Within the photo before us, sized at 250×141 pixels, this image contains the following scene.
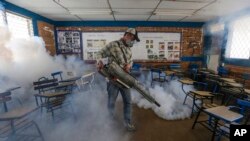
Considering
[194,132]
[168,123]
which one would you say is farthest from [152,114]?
[194,132]

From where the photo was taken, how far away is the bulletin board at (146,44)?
6.66 meters

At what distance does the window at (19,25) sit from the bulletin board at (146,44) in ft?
7.35

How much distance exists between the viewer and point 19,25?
4.25 meters

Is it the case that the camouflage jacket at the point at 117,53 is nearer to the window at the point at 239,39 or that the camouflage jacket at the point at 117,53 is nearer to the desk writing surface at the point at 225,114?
the desk writing surface at the point at 225,114

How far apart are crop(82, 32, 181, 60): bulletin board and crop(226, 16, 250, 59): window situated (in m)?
1.96

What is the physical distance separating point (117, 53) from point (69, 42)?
183 inches

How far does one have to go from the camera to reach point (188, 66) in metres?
7.02

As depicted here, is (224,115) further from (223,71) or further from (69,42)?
(69,42)

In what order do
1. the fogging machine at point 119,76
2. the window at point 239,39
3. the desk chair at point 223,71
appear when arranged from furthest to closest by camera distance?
the desk chair at point 223,71, the window at point 239,39, the fogging machine at point 119,76

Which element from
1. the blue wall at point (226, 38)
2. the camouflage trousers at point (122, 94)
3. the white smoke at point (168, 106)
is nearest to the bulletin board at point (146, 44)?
the blue wall at point (226, 38)

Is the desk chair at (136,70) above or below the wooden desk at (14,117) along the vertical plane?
above

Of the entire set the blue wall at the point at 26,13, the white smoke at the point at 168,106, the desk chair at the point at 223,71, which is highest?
the blue wall at the point at 26,13

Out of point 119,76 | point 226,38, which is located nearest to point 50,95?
point 119,76

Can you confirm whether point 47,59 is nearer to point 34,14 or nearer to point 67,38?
point 34,14
